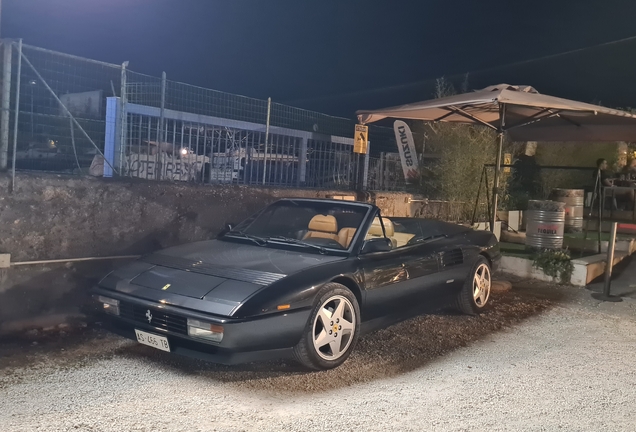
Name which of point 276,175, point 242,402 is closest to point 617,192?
point 276,175

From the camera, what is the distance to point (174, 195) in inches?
260

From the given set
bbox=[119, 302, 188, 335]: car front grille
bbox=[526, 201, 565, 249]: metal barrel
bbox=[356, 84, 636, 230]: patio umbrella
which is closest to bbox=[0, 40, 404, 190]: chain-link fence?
bbox=[356, 84, 636, 230]: patio umbrella

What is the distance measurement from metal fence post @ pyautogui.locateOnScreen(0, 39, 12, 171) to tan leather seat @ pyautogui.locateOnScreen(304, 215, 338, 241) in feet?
9.71

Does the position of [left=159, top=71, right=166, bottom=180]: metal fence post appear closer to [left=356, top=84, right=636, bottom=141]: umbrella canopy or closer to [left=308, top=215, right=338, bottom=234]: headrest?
[left=308, top=215, right=338, bottom=234]: headrest

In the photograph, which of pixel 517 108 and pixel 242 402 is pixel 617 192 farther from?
pixel 242 402

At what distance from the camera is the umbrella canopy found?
712cm

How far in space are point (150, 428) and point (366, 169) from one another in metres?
7.29

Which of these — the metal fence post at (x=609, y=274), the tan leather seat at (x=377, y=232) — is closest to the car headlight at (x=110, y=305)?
the tan leather seat at (x=377, y=232)

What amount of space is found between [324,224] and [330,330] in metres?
1.36

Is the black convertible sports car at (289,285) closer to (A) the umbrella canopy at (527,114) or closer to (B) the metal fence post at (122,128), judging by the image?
(B) the metal fence post at (122,128)

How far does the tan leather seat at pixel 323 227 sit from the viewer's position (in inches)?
213

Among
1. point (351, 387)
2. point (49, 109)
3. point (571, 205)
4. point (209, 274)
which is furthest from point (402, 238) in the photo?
point (571, 205)

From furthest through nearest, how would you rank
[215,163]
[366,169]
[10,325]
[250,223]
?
1. [366,169]
2. [215,163]
3. [250,223]
4. [10,325]

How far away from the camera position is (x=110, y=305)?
4383mm
